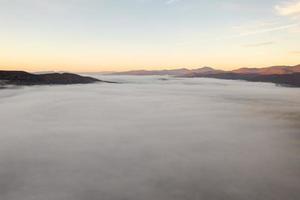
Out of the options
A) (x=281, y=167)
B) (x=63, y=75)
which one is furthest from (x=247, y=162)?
(x=63, y=75)

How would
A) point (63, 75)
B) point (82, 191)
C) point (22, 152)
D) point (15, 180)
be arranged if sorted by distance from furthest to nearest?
point (63, 75)
point (22, 152)
point (15, 180)
point (82, 191)

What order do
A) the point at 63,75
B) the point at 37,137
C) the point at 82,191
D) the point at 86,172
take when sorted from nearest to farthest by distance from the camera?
the point at 82,191 < the point at 86,172 < the point at 37,137 < the point at 63,75

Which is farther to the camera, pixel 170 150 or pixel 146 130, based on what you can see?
pixel 146 130

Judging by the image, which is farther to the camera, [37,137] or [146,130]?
[146,130]

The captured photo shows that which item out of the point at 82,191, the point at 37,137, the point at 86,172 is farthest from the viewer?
the point at 37,137

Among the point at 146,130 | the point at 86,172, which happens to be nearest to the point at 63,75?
the point at 146,130

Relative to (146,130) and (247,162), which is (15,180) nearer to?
(247,162)

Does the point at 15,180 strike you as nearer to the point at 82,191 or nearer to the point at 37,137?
the point at 82,191

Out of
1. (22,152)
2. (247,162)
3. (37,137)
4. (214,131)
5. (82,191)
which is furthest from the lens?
(214,131)
